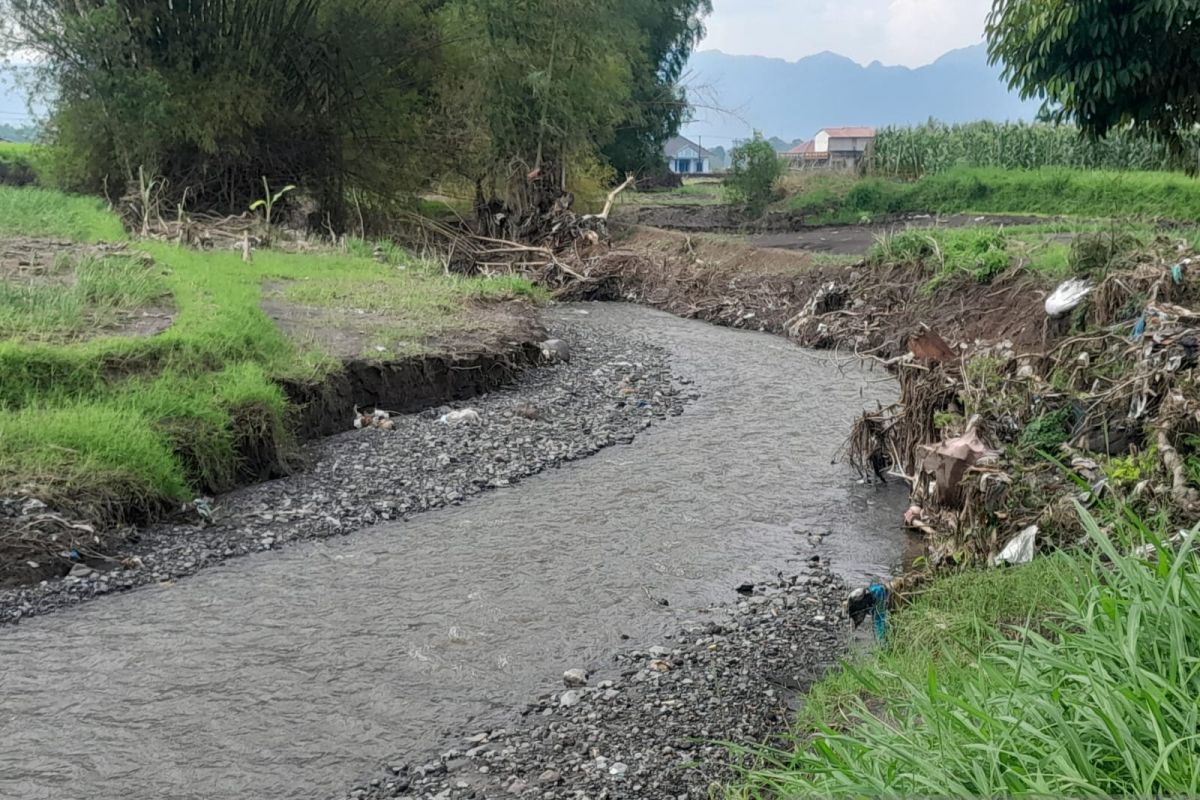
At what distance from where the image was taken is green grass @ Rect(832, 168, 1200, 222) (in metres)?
18.9

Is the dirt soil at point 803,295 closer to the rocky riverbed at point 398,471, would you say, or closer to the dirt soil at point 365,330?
the rocky riverbed at point 398,471

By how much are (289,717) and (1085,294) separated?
6743 millimetres

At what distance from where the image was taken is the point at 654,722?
4.34 m

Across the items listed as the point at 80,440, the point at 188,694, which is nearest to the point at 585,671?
the point at 188,694

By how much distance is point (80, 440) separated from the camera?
262 inches

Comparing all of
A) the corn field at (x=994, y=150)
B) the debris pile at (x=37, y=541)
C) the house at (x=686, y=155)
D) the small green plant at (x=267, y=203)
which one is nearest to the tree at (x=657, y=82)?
the corn field at (x=994, y=150)

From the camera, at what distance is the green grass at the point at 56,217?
43.4 ft

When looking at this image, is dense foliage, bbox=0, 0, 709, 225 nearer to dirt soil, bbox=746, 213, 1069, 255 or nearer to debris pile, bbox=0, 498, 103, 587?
dirt soil, bbox=746, 213, 1069, 255

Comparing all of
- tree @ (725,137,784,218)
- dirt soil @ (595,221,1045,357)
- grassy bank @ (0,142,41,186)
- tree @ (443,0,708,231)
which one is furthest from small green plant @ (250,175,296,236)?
tree @ (725,137,784,218)

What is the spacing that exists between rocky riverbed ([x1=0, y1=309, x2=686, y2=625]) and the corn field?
16.3 m

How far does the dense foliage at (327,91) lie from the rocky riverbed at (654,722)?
1451 centimetres

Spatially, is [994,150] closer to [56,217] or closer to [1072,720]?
[56,217]

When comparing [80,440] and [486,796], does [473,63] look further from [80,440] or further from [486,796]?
[486,796]

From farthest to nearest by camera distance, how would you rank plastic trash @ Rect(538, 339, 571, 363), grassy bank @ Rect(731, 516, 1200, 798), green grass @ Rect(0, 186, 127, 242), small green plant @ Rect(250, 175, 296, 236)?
small green plant @ Rect(250, 175, 296, 236), green grass @ Rect(0, 186, 127, 242), plastic trash @ Rect(538, 339, 571, 363), grassy bank @ Rect(731, 516, 1200, 798)
